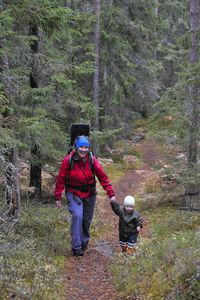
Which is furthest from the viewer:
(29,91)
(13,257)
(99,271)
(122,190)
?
(122,190)

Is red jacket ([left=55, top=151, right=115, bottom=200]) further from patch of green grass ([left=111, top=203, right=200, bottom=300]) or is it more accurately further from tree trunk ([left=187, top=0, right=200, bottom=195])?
tree trunk ([left=187, top=0, right=200, bottom=195])

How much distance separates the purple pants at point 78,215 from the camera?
6.19 meters

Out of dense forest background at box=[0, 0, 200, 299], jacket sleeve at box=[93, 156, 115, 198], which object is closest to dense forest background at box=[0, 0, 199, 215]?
dense forest background at box=[0, 0, 200, 299]

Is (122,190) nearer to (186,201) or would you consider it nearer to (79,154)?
(186,201)

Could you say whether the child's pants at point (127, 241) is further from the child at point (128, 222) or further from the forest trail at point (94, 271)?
the forest trail at point (94, 271)

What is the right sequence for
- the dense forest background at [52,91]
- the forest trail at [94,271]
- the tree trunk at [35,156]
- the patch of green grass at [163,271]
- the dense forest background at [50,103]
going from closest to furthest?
the patch of green grass at [163,271], the forest trail at [94,271], the dense forest background at [50,103], the dense forest background at [52,91], the tree trunk at [35,156]

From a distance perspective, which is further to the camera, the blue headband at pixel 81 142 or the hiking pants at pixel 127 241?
the hiking pants at pixel 127 241

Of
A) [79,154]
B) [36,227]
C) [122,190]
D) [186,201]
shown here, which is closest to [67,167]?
[79,154]

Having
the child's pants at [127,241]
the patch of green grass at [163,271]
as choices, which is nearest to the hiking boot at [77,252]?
the child's pants at [127,241]

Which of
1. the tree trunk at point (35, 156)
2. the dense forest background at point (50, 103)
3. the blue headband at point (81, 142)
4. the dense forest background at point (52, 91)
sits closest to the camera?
the blue headband at point (81, 142)

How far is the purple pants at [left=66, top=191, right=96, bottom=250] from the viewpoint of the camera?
619 centimetres

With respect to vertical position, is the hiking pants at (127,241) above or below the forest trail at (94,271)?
above

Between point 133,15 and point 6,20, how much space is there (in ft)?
60.5

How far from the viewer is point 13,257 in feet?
15.4
